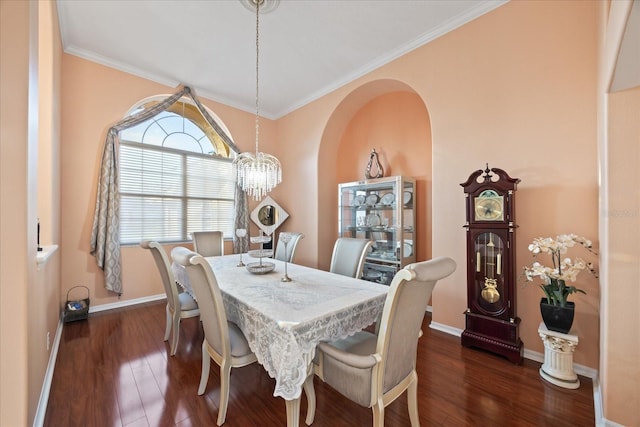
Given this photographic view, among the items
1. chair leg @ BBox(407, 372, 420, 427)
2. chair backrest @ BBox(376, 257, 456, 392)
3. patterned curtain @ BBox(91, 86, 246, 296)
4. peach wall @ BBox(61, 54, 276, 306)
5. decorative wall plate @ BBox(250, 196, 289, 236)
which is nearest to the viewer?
chair backrest @ BBox(376, 257, 456, 392)

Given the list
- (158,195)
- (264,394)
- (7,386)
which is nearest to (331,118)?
(158,195)

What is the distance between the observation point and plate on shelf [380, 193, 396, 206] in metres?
3.55

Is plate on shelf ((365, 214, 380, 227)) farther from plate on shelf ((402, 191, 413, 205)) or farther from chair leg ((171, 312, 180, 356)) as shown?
chair leg ((171, 312, 180, 356))

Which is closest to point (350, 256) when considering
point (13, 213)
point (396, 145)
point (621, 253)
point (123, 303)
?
point (621, 253)

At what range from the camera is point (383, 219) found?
3734 mm

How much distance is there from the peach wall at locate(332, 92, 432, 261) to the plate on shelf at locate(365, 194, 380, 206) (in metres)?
0.48

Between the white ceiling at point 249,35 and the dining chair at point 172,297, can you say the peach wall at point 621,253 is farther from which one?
the dining chair at point 172,297

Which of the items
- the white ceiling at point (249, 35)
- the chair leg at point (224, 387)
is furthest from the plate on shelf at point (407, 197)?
the chair leg at point (224, 387)

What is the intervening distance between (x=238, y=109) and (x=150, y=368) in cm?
399

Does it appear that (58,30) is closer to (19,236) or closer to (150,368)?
(19,236)

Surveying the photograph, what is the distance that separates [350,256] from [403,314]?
1.38m

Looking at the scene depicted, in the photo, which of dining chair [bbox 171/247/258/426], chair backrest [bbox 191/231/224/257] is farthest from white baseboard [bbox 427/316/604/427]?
chair backrest [bbox 191/231/224/257]

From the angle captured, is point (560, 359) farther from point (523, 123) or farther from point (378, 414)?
point (523, 123)

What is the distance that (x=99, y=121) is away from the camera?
333 centimetres
